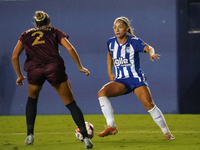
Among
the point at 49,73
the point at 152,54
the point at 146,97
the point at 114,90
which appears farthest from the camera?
the point at 114,90

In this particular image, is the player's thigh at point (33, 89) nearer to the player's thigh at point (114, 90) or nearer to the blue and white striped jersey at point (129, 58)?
the player's thigh at point (114, 90)

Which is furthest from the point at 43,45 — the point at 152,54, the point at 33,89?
the point at 152,54

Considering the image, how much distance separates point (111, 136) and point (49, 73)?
163 cm

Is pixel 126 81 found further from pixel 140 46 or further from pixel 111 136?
pixel 111 136

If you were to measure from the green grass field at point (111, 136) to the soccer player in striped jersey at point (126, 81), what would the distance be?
0.28 m

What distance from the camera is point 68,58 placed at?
331 inches

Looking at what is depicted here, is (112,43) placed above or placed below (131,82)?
above

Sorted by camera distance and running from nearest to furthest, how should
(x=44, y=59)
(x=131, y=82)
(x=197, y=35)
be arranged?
(x=44, y=59)
(x=131, y=82)
(x=197, y=35)

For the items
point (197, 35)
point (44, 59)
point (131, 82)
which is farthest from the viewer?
point (197, 35)

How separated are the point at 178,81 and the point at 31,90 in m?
4.81

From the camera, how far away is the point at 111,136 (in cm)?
520

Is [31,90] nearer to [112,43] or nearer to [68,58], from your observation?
[112,43]

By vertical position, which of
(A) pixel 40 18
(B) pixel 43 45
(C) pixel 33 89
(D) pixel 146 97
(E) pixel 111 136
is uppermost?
(A) pixel 40 18

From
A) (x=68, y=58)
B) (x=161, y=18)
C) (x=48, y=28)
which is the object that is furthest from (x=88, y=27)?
(x=48, y=28)
